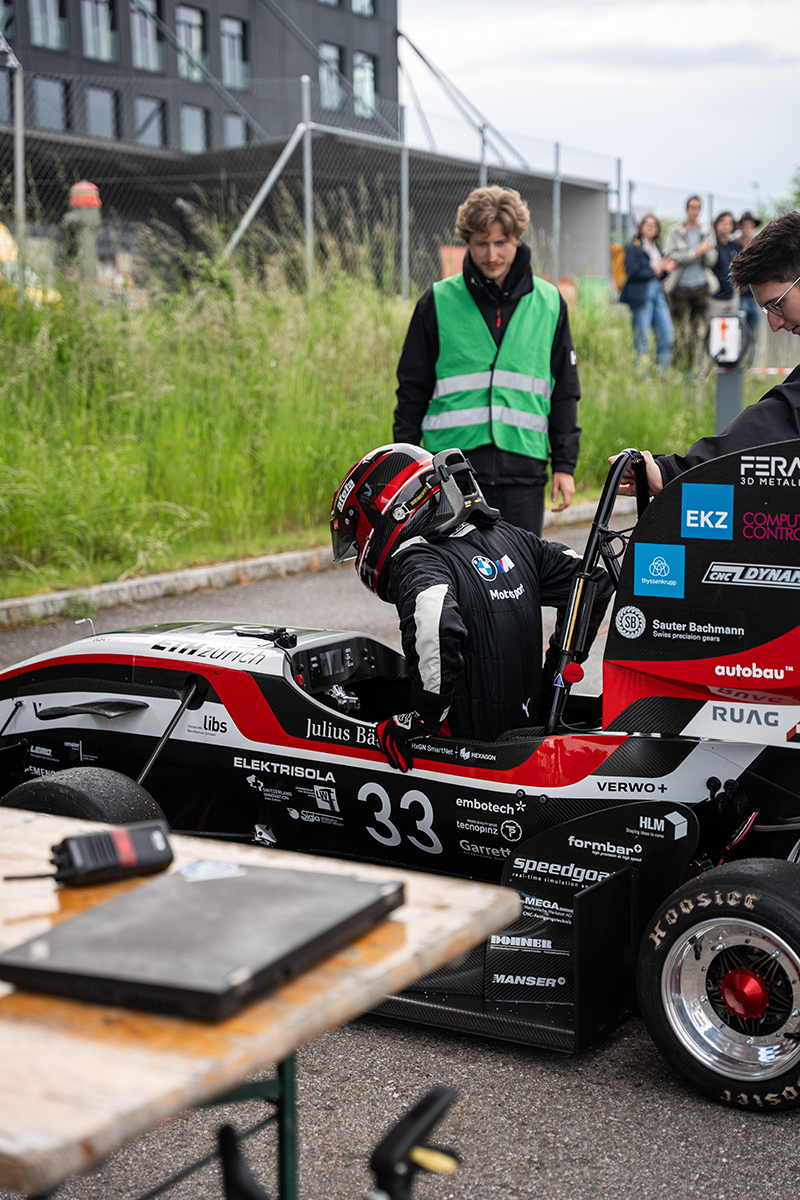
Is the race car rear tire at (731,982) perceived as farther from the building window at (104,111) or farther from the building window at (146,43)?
the building window at (146,43)

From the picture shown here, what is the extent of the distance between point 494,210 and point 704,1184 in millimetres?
3627

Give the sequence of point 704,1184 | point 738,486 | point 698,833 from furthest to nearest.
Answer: point 698,833, point 738,486, point 704,1184

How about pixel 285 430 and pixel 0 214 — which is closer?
pixel 285 430

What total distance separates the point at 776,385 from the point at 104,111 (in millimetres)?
31372

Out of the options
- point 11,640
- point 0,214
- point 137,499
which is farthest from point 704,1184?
point 0,214

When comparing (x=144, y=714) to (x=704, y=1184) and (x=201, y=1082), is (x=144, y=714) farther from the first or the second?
(x=201, y=1082)

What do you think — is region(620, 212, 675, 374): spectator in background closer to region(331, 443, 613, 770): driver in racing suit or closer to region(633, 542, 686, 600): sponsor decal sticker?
region(331, 443, 613, 770): driver in racing suit

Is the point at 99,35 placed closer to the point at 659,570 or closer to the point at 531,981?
the point at 659,570

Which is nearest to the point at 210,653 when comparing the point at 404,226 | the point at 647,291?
the point at 404,226

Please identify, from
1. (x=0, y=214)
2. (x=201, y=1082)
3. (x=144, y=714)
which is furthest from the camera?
(x=0, y=214)

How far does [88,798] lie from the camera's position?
3.27m

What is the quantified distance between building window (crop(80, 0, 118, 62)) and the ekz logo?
1330 inches

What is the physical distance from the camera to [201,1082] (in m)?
1.29

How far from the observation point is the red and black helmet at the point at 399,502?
3602mm
